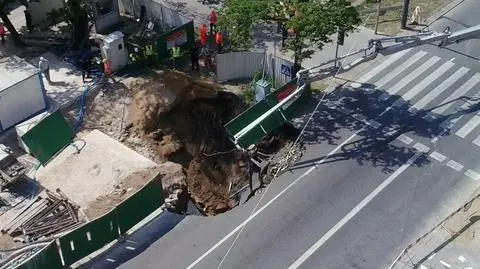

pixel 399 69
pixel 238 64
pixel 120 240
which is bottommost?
pixel 120 240

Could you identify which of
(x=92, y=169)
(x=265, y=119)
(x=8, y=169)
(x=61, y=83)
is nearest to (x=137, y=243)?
(x=92, y=169)

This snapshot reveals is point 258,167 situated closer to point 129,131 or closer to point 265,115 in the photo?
point 265,115

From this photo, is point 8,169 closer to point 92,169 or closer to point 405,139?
point 92,169

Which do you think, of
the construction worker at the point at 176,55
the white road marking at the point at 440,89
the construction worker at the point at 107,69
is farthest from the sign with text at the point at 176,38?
the white road marking at the point at 440,89

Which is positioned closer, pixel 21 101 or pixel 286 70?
pixel 21 101

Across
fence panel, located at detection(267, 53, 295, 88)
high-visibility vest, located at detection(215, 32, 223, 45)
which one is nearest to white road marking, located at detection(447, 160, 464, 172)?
fence panel, located at detection(267, 53, 295, 88)

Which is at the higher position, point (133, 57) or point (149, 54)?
point (149, 54)

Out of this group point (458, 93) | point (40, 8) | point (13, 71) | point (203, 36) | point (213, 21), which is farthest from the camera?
point (40, 8)

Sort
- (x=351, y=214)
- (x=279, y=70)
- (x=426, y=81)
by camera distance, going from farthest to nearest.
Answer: (x=426, y=81) → (x=279, y=70) → (x=351, y=214)
